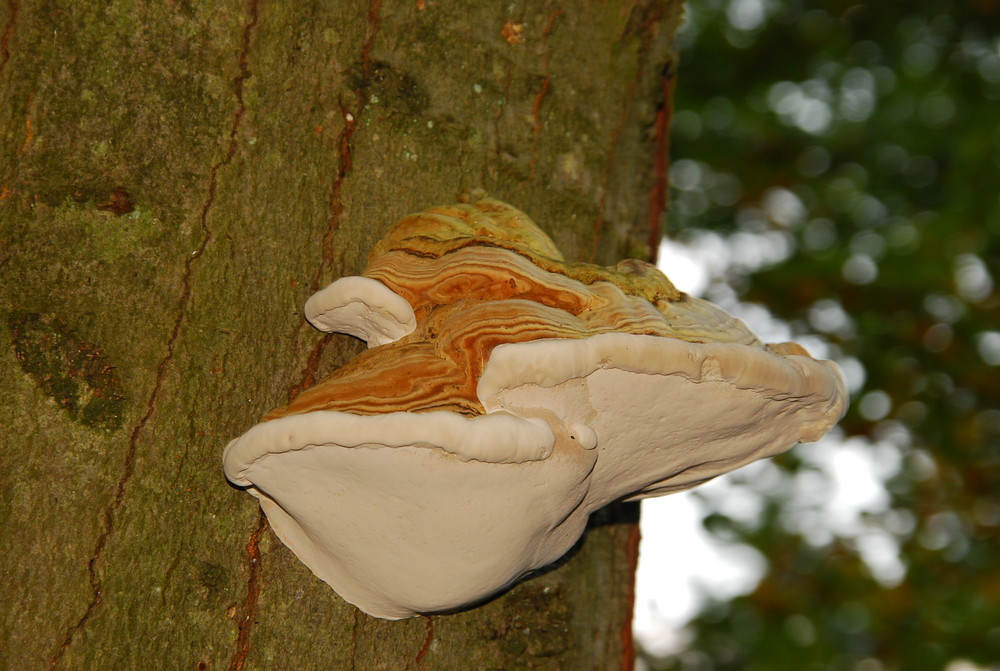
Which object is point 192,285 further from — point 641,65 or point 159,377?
point 641,65

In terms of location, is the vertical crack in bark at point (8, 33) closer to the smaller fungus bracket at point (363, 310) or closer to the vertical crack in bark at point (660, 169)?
the smaller fungus bracket at point (363, 310)

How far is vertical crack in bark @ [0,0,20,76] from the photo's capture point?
2.03m

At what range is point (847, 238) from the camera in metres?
7.46

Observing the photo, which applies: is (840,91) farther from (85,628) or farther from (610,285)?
(85,628)

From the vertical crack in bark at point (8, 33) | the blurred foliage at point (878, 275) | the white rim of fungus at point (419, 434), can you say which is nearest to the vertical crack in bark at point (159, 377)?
the white rim of fungus at point (419, 434)

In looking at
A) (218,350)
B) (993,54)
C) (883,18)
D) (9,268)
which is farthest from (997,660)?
(9,268)

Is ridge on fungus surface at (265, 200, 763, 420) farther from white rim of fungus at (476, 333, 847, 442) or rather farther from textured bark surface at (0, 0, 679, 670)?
textured bark surface at (0, 0, 679, 670)

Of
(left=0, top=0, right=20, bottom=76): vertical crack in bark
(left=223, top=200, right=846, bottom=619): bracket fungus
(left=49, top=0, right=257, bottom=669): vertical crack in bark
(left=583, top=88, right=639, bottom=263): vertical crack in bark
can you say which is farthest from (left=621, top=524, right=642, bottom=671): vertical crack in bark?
(left=0, top=0, right=20, bottom=76): vertical crack in bark

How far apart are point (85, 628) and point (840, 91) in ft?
24.5

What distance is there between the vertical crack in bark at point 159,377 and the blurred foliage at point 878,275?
5.76 m

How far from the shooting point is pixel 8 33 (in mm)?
2037

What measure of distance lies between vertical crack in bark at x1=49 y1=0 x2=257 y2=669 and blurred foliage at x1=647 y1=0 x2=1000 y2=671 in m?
5.76

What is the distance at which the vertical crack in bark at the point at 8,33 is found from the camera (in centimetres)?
203

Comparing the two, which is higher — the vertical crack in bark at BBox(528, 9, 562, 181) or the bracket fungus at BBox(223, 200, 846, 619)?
the vertical crack in bark at BBox(528, 9, 562, 181)
